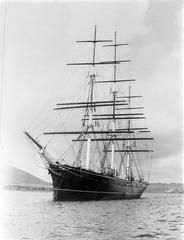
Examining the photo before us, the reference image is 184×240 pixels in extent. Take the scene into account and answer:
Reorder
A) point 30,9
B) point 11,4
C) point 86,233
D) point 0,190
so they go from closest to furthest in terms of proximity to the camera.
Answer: point 0,190 → point 11,4 → point 30,9 → point 86,233

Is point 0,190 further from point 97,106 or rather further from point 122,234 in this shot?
point 97,106

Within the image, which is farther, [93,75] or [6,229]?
[93,75]

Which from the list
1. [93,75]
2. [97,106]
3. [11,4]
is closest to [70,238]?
[11,4]

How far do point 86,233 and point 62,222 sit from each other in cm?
450

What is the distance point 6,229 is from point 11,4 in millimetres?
9818

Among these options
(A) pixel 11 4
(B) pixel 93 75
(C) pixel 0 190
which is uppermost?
(B) pixel 93 75

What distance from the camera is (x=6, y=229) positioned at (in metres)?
18.3

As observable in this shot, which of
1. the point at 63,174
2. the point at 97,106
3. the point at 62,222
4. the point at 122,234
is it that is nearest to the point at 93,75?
the point at 97,106

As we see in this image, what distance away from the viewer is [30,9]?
1641 centimetres

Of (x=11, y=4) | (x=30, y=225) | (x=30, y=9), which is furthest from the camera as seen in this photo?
(x=30, y=225)

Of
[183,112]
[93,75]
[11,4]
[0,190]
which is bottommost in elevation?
[0,190]

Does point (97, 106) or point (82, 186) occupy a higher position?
point (97, 106)

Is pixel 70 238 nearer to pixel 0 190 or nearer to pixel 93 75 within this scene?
pixel 0 190

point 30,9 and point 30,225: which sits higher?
point 30,9
